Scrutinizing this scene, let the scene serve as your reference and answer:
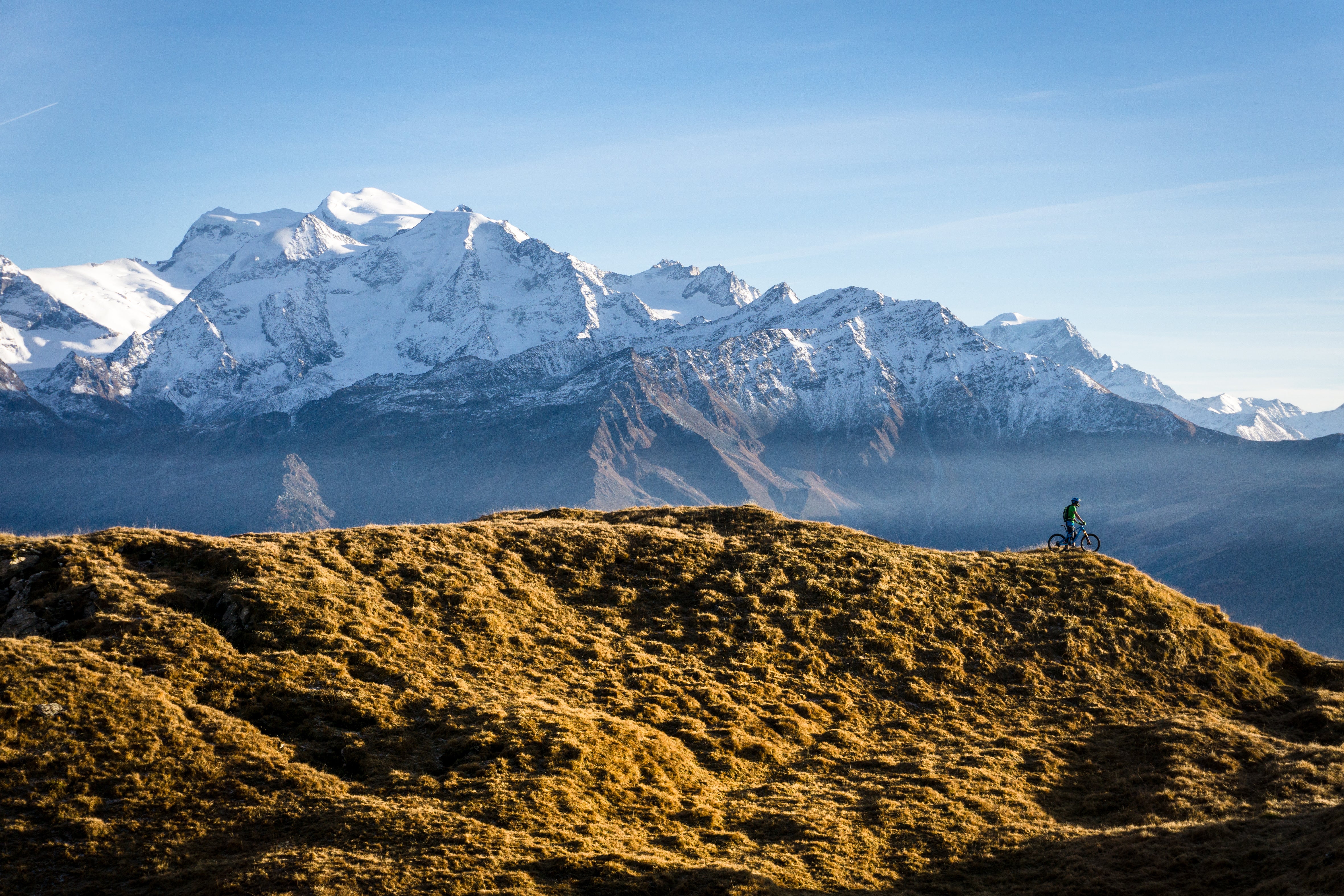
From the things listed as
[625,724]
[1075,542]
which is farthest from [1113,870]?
[1075,542]

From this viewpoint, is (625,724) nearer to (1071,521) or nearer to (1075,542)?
(1071,521)

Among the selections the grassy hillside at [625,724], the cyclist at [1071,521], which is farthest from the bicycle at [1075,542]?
the grassy hillside at [625,724]

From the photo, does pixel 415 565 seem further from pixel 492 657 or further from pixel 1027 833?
pixel 1027 833

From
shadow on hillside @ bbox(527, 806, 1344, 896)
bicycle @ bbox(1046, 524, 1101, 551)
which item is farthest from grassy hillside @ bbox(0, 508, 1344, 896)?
bicycle @ bbox(1046, 524, 1101, 551)

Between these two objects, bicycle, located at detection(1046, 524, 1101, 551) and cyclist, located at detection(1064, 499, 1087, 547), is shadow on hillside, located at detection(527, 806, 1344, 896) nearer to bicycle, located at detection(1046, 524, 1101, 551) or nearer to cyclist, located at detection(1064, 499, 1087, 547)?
cyclist, located at detection(1064, 499, 1087, 547)

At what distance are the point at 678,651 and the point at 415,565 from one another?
13.8 m

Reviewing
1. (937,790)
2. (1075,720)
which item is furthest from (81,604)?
(1075,720)

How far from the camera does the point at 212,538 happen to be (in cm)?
4666

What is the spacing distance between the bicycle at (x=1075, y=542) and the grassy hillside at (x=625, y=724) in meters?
6.53

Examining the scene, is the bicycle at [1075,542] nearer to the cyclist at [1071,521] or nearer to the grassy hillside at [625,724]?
the cyclist at [1071,521]

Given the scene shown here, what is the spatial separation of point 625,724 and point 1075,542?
4453cm

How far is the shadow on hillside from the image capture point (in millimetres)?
28641

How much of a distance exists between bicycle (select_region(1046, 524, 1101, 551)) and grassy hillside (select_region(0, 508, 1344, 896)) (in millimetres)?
6531

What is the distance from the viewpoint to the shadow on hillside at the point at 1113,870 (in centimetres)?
2864
